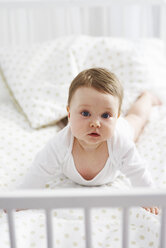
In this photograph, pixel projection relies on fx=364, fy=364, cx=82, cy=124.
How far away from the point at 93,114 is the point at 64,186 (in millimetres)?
327

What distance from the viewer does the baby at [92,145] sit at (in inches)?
37.7

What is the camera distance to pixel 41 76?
1665mm

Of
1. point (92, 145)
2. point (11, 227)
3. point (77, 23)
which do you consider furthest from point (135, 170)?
point (77, 23)

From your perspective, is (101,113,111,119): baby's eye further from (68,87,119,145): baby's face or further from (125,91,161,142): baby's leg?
(125,91,161,142): baby's leg

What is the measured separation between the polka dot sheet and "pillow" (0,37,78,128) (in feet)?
0.17

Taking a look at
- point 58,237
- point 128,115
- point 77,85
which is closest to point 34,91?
point 128,115

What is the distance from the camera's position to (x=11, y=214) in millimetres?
672

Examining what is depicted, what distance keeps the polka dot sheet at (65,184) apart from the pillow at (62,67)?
0.04 m

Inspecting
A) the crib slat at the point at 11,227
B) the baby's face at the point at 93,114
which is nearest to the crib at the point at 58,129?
the crib slat at the point at 11,227

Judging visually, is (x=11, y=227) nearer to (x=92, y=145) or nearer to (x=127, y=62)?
(x=92, y=145)

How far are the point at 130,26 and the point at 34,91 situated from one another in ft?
3.26

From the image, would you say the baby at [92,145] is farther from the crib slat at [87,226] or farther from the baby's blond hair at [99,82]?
the crib slat at [87,226]

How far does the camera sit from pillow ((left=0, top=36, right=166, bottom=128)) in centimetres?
160

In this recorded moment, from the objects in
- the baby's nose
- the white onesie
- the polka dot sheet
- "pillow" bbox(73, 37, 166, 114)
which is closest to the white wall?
"pillow" bbox(73, 37, 166, 114)
